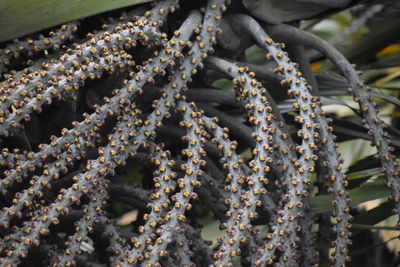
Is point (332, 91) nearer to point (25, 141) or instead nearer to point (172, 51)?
point (172, 51)

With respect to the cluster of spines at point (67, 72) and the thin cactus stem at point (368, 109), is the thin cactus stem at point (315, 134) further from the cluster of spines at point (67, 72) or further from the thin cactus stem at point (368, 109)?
the cluster of spines at point (67, 72)

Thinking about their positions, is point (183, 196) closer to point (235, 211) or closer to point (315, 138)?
point (235, 211)

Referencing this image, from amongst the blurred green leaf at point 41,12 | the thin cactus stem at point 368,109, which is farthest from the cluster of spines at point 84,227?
the thin cactus stem at point 368,109

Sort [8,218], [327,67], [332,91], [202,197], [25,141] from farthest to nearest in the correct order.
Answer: [327,67]
[332,91]
[202,197]
[25,141]
[8,218]

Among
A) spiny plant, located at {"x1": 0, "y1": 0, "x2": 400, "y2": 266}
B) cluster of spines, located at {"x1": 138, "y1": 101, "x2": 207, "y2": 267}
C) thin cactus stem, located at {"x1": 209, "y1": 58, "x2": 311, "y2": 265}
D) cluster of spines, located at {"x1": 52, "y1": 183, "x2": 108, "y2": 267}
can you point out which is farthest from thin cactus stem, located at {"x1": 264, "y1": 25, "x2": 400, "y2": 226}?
cluster of spines, located at {"x1": 52, "y1": 183, "x2": 108, "y2": 267}

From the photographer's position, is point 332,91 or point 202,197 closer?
point 202,197

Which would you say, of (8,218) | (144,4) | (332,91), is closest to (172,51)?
(144,4)
